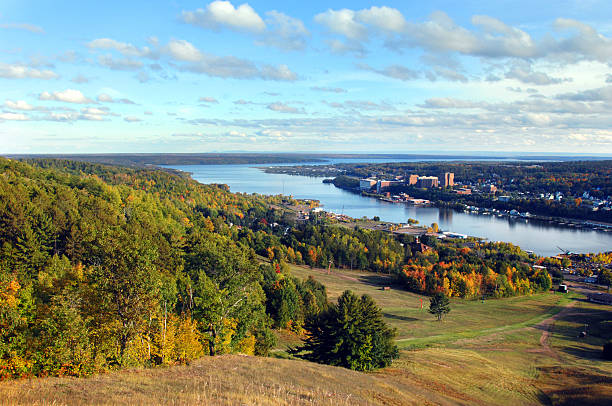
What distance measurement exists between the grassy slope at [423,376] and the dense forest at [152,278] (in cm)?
137

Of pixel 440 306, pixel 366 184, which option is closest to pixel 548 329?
pixel 440 306

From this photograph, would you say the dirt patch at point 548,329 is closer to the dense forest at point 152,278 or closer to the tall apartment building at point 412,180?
the dense forest at point 152,278

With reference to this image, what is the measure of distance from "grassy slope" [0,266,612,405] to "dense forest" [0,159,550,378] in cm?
137

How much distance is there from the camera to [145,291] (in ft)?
38.4

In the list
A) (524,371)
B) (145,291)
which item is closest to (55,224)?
(145,291)

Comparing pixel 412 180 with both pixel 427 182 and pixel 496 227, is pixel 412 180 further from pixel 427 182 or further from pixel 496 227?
pixel 496 227

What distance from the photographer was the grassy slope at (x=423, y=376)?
9078 millimetres

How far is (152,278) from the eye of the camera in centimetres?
1171

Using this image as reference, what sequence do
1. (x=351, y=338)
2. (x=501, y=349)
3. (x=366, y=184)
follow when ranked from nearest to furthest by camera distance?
(x=351, y=338), (x=501, y=349), (x=366, y=184)

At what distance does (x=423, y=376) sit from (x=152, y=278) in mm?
11589

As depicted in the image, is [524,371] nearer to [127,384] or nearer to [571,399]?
[571,399]

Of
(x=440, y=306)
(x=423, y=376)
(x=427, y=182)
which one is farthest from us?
(x=427, y=182)

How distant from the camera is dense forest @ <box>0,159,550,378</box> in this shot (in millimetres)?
11367

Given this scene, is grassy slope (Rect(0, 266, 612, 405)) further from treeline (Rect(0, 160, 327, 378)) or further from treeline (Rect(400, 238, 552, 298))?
treeline (Rect(400, 238, 552, 298))
